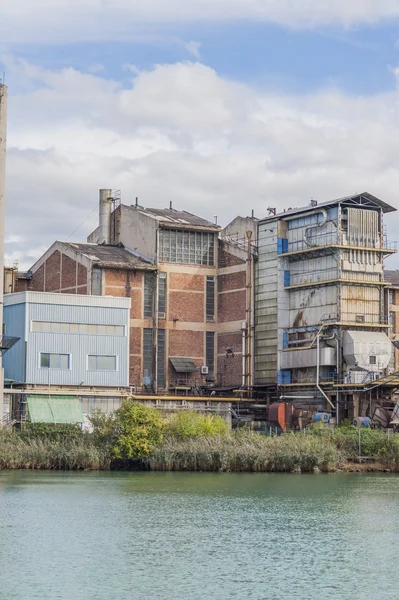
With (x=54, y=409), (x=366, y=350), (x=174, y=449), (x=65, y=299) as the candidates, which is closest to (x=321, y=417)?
(x=366, y=350)

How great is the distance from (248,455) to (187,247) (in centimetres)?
2896

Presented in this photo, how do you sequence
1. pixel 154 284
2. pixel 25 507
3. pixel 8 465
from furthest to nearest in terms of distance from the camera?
1. pixel 154 284
2. pixel 8 465
3. pixel 25 507

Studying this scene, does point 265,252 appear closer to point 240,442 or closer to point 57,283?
point 57,283

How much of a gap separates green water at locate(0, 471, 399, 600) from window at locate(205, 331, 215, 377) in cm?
3046

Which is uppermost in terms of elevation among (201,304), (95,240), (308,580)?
(95,240)

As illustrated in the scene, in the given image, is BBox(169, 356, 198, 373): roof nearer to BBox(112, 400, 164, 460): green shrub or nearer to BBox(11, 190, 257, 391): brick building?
BBox(11, 190, 257, 391): brick building

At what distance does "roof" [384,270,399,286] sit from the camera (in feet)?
299

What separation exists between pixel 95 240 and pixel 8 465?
33447 millimetres

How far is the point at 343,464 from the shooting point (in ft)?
206

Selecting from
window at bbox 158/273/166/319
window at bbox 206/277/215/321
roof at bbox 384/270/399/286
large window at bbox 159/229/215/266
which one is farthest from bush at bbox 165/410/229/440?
roof at bbox 384/270/399/286

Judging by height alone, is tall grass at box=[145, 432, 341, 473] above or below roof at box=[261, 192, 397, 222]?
below

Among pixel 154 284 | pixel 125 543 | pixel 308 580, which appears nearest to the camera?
pixel 308 580

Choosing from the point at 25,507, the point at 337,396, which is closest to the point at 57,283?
the point at 337,396

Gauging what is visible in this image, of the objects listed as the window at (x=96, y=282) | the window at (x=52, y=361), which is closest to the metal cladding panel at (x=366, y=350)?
the window at (x=96, y=282)
